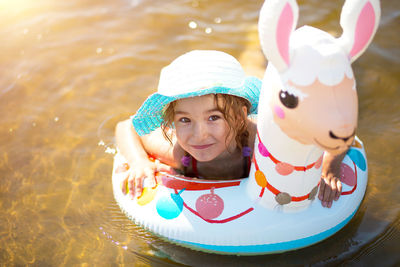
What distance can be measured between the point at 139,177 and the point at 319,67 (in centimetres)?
125

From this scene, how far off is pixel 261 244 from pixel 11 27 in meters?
3.68

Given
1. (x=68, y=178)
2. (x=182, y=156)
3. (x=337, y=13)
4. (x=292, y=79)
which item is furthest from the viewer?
(x=337, y=13)

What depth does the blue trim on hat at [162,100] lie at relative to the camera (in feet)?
6.31

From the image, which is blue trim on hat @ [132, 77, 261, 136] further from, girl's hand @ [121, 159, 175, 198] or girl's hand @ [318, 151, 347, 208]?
girl's hand @ [318, 151, 347, 208]

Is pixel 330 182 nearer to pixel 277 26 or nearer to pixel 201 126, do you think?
pixel 201 126

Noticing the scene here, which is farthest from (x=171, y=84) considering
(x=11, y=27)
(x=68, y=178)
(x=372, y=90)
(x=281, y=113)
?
(x=11, y=27)

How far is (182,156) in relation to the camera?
253 cm

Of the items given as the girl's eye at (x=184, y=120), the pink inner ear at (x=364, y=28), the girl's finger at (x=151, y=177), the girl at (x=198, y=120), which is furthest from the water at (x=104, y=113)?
the pink inner ear at (x=364, y=28)

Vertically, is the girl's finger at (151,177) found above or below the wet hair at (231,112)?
below

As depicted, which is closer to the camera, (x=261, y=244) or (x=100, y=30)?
(x=261, y=244)

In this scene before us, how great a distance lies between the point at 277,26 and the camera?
141 cm

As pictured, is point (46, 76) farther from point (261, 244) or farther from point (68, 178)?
point (261, 244)

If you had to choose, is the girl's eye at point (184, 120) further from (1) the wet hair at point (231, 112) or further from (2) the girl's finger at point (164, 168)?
(2) the girl's finger at point (164, 168)

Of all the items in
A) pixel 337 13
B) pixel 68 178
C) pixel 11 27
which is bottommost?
pixel 68 178
